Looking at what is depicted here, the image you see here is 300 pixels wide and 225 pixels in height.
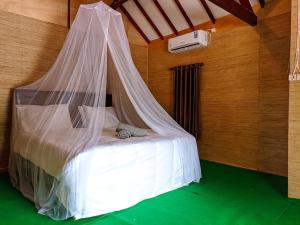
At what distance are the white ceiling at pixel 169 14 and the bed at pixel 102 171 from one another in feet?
8.10

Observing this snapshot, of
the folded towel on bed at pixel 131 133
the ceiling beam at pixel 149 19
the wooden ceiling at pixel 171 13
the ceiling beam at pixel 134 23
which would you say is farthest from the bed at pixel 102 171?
the ceiling beam at pixel 134 23

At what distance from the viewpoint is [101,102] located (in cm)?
261

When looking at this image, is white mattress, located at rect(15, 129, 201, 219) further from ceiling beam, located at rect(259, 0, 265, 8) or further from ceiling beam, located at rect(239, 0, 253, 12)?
ceiling beam, located at rect(259, 0, 265, 8)

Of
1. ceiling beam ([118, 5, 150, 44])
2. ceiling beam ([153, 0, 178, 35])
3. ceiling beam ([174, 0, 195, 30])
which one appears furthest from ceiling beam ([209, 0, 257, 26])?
ceiling beam ([118, 5, 150, 44])

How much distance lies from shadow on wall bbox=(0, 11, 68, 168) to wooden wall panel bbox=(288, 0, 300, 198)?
11.8 ft

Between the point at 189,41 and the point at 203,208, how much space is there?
3.00 m

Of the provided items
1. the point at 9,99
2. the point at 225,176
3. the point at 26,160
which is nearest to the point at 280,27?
the point at 225,176

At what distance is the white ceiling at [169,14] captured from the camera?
4105 millimetres

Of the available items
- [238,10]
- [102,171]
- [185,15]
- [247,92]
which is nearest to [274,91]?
[247,92]

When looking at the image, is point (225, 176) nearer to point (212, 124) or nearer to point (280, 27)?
point (212, 124)

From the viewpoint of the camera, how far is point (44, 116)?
3.05m

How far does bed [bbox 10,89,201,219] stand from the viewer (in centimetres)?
207

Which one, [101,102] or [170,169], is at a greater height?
[101,102]

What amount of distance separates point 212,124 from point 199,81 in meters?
0.84
